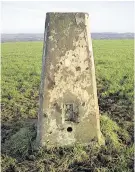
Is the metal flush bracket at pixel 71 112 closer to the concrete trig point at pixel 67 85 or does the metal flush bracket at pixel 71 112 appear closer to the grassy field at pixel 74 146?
the concrete trig point at pixel 67 85

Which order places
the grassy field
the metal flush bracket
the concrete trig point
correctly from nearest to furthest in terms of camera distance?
the grassy field
the concrete trig point
the metal flush bracket

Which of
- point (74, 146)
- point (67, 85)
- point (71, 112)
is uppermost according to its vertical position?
point (67, 85)

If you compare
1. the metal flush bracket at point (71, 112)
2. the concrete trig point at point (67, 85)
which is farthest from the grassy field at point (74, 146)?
the metal flush bracket at point (71, 112)

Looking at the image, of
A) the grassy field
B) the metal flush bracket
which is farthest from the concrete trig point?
the grassy field

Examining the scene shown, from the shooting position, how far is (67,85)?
5.90 meters

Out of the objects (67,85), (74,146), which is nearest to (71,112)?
(67,85)

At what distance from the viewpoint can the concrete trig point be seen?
5789 mm

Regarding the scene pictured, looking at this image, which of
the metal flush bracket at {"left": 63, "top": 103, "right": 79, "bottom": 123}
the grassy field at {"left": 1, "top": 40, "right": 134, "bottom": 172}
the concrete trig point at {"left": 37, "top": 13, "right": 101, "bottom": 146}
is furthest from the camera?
the metal flush bracket at {"left": 63, "top": 103, "right": 79, "bottom": 123}

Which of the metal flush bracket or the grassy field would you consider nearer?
the grassy field

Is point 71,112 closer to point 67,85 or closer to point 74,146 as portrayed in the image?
point 67,85

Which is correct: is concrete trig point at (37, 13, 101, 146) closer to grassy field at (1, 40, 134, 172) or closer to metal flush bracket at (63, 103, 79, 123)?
metal flush bracket at (63, 103, 79, 123)

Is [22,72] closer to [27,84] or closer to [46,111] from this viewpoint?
[27,84]

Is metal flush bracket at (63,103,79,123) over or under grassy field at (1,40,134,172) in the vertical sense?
over

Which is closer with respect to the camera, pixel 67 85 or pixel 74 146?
pixel 67 85
